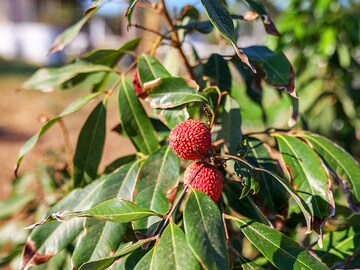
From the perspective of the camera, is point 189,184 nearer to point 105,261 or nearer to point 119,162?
point 105,261

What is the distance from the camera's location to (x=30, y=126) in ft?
17.5

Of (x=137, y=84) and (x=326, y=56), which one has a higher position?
(x=137, y=84)

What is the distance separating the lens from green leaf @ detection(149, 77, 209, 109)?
728 millimetres

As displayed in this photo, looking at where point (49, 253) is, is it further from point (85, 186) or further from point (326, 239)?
point (326, 239)

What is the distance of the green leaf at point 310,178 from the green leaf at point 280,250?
52 mm

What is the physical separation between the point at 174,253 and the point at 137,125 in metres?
0.31

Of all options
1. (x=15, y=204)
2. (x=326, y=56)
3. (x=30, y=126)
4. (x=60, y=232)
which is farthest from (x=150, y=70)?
(x=30, y=126)

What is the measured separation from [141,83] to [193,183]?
222mm

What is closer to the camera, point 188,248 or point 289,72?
point 188,248

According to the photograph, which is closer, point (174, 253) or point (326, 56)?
point (174, 253)

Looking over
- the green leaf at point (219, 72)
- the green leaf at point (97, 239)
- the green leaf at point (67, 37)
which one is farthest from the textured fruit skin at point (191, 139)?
the green leaf at point (67, 37)

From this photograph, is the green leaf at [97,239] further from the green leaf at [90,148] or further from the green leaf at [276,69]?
the green leaf at [276,69]

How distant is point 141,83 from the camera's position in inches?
31.7

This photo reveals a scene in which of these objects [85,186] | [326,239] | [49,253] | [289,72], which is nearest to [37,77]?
[85,186]
